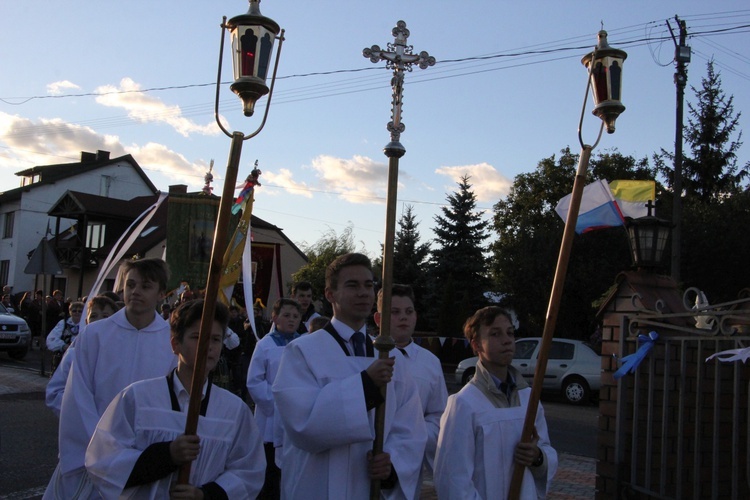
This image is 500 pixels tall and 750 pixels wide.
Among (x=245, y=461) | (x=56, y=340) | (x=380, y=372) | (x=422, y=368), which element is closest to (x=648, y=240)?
(x=422, y=368)

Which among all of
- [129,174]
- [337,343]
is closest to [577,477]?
[337,343]

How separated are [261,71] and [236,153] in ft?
1.38

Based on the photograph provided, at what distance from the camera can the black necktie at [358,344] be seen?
378 cm

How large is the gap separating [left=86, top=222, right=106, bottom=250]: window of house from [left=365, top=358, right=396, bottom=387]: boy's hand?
38984 millimetres

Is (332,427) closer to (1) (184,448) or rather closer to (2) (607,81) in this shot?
(1) (184,448)

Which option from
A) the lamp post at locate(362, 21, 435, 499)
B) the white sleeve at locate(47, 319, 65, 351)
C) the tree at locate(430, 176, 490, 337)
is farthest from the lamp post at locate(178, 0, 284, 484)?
the tree at locate(430, 176, 490, 337)

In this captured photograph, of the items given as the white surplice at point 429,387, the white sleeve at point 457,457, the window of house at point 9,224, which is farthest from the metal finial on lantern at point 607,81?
the window of house at point 9,224

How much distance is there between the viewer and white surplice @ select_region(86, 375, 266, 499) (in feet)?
10.5

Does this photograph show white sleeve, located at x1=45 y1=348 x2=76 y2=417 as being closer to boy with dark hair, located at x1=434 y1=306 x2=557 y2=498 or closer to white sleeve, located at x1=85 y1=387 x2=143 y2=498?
white sleeve, located at x1=85 y1=387 x2=143 y2=498

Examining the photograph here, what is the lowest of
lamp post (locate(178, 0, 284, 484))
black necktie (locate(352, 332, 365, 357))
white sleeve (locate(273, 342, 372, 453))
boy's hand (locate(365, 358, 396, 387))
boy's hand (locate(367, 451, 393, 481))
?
boy's hand (locate(367, 451, 393, 481))

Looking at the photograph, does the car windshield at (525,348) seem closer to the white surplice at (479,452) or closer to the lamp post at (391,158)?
the white surplice at (479,452)

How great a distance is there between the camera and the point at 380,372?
343 cm

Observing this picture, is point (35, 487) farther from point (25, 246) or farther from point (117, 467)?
point (25, 246)

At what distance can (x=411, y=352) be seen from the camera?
201 inches
